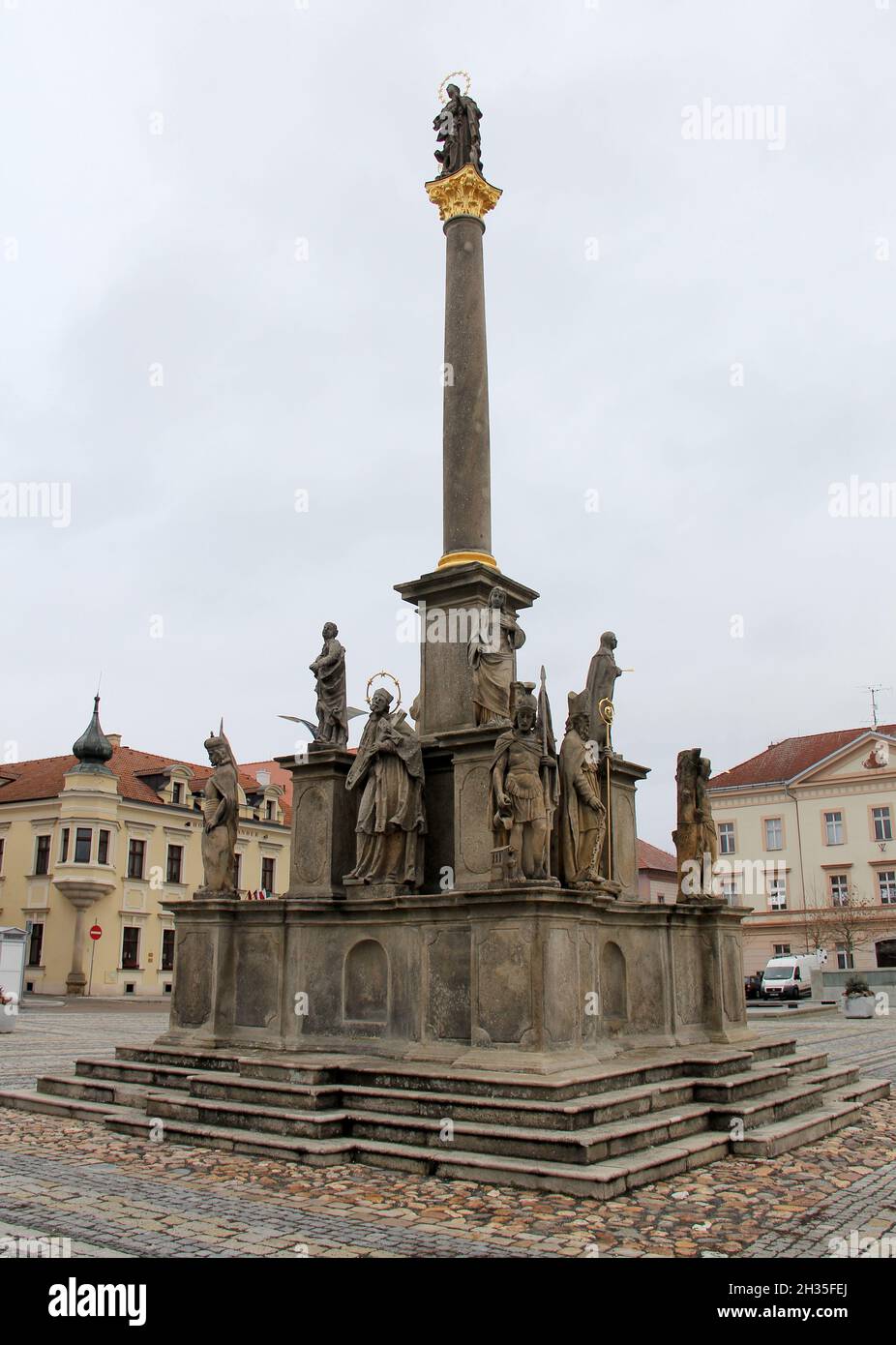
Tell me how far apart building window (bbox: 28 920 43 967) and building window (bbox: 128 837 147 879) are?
3.95 metres

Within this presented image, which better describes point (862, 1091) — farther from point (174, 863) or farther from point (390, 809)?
point (174, 863)

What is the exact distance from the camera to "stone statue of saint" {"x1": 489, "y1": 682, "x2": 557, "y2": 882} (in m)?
9.85

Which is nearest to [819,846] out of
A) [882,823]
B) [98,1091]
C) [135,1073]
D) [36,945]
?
[882,823]

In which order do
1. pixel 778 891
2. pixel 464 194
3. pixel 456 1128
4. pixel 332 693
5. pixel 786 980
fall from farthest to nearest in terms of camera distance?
pixel 778 891, pixel 786 980, pixel 464 194, pixel 332 693, pixel 456 1128

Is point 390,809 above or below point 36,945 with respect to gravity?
above

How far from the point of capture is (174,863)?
48000 millimetres

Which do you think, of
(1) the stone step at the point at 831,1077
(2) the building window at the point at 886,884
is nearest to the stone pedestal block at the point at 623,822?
(1) the stone step at the point at 831,1077

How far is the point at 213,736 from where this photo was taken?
1320 cm

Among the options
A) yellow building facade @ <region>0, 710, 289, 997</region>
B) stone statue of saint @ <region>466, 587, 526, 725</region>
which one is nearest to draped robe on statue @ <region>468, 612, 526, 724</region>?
stone statue of saint @ <region>466, 587, 526, 725</region>

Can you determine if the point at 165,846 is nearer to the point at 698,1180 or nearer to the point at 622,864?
the point at 622,864

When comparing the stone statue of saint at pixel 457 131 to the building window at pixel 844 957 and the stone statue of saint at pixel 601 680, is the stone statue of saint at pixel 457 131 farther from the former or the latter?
the building window at pixel 844 957

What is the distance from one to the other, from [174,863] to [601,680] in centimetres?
3871

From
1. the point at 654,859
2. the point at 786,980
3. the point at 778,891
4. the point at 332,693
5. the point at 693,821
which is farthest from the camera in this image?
the point at 654,859
